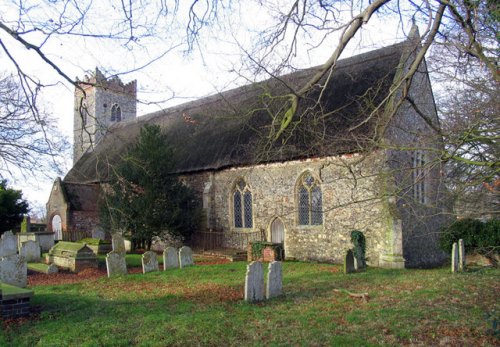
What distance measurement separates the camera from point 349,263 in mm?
12617

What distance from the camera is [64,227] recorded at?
2320 cm

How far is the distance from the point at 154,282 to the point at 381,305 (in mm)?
5774

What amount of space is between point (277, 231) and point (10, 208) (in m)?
14.3

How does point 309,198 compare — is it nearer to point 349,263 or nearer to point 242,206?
point 242,206

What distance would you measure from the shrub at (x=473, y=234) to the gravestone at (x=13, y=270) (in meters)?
12.4

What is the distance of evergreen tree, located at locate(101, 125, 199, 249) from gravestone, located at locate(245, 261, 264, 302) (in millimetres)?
10223

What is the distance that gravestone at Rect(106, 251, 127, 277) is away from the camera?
12.1 meters

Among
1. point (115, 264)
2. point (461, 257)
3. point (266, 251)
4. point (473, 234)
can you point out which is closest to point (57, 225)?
point (115, 264)

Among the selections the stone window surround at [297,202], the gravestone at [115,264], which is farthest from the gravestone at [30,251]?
the stone window surround at [297,202]

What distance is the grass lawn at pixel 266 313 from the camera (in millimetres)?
6094

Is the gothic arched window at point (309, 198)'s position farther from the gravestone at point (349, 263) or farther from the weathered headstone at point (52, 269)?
the weathered headstone at point (52, 269)

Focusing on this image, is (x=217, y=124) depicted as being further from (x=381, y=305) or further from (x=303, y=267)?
(x=381, y=305)

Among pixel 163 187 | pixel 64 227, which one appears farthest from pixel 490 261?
A: pixel 64 227

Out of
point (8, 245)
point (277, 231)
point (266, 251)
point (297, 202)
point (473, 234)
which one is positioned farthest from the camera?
point (277, 231)
